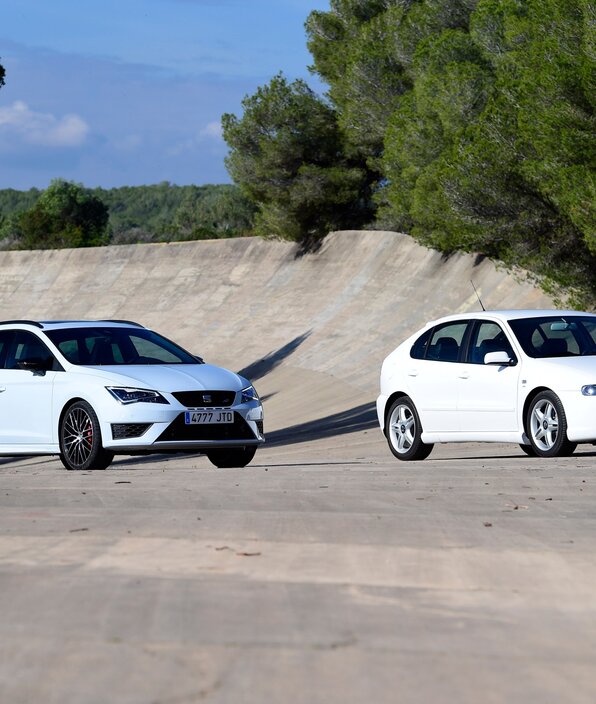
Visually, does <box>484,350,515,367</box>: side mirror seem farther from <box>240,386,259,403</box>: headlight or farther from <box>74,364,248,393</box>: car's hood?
<box>74,364,248,393</box>: car's hood

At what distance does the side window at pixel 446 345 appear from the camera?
47.3ft

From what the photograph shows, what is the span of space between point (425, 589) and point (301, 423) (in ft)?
82.3

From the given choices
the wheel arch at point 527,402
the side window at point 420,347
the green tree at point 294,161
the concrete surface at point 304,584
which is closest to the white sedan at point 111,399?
the concrete surface at point 304,584

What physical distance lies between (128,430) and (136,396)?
336 mm

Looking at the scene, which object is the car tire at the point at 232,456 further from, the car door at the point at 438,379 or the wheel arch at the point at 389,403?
the car door at the point at 438,379

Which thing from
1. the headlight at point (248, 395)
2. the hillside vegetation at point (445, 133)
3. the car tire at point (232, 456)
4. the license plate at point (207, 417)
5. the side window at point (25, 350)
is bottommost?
the car tire at point (232, 456)

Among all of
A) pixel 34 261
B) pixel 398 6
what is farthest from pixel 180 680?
pixel 34 261

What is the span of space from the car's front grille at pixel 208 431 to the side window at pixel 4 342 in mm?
2518

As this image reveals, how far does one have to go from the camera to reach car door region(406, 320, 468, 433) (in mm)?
14141

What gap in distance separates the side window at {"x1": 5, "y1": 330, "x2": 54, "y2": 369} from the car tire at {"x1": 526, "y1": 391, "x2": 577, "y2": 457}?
194 inches

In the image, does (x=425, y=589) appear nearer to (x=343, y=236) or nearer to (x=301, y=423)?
(x=301, y=423)

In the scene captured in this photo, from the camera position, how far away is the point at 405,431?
1473 centimetres

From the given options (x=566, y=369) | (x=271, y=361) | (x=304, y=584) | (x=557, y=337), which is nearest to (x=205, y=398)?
(x=566, y=369)

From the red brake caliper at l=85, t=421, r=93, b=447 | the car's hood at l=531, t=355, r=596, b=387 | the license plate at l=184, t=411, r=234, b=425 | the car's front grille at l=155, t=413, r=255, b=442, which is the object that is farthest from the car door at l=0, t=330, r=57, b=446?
the car's hood at l=531, t=355, r=596, b=387
